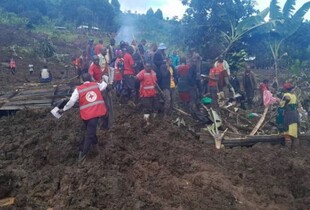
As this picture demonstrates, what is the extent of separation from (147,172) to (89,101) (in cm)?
192

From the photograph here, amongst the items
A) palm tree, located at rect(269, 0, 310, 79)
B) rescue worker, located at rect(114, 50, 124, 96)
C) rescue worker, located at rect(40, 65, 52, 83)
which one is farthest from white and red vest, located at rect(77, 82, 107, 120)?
rescue worker, located at rect(40, 65, 52, 83)

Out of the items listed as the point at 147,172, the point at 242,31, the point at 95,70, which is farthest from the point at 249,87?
the point at 147,172

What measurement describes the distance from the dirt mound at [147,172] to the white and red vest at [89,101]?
82 cm

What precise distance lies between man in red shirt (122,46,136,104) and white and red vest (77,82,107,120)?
12.6ft

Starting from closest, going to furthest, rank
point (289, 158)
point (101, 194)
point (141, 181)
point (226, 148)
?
point (101, 194), point (141, 181), point (289, 158), point (226, 148)

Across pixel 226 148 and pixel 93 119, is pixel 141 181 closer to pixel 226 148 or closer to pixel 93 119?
pixel 93 119

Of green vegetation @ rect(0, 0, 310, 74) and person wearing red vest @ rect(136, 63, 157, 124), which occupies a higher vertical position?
green vegetation @ rect(0, 0, 310, 74)

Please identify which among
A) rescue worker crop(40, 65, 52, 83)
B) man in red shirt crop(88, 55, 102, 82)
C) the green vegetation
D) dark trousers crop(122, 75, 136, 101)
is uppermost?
the green vegetation

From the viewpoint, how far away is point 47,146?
7.96m

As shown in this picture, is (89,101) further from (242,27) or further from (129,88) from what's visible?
(242,27)

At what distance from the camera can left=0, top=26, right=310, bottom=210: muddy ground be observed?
5.55 meters

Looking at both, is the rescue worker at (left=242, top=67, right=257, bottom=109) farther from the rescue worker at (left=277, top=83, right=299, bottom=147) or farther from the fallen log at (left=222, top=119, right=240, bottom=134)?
the rescue worker at (left=277, top=83, right=299, bottom=147)

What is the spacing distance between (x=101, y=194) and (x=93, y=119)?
2.12 meters

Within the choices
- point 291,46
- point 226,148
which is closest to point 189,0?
point 291,46
